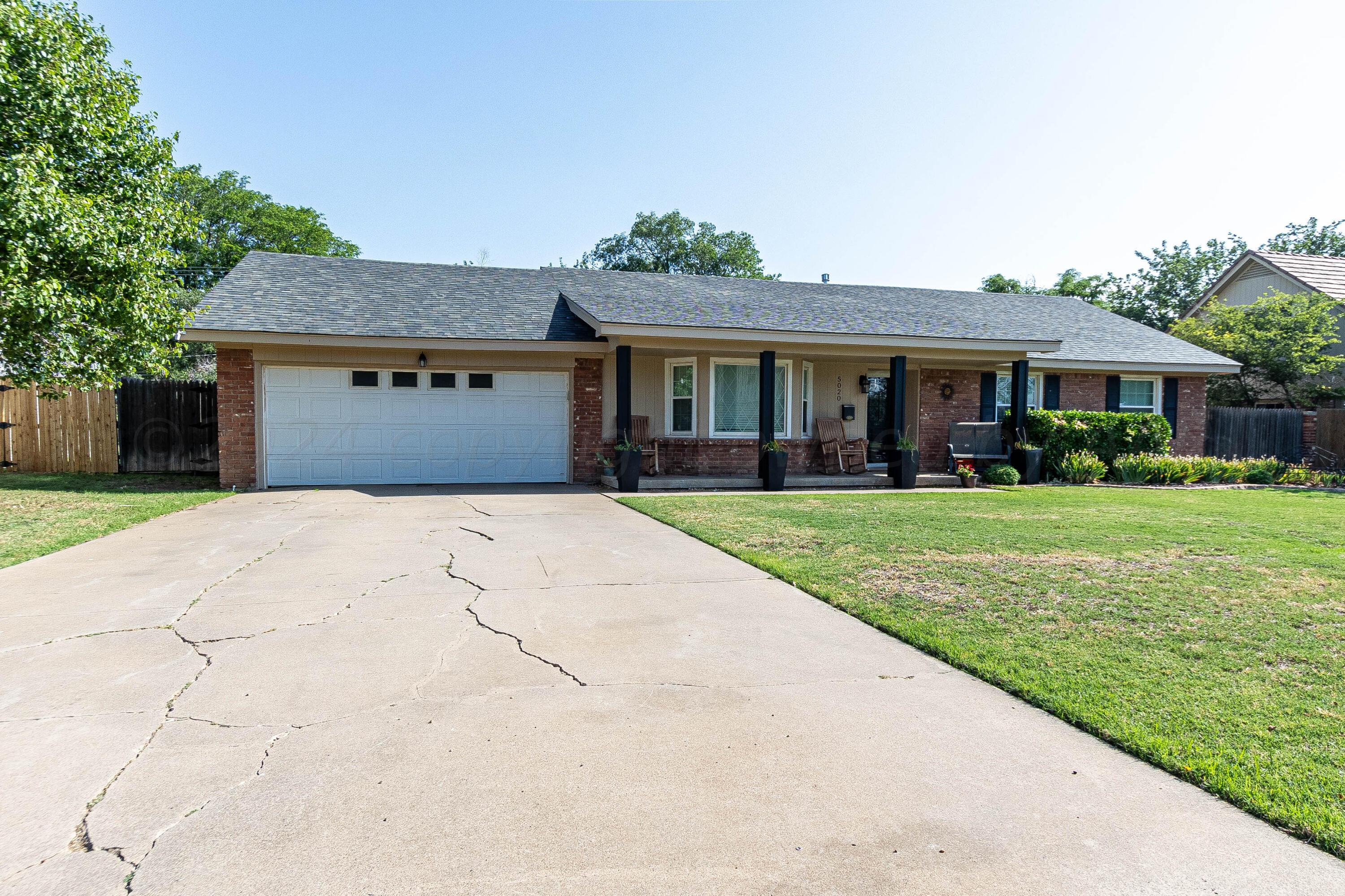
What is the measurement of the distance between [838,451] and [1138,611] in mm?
10097

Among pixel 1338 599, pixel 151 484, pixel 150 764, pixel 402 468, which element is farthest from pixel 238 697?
pixel 151 484

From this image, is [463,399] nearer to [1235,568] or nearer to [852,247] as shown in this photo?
[1235,568]

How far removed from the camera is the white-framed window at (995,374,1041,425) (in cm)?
1623

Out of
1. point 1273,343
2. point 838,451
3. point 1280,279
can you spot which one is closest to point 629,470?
point 838,451

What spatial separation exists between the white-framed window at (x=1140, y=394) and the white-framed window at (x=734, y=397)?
8424 millimetres

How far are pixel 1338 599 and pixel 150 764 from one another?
6.84m

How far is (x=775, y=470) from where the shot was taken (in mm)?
12758

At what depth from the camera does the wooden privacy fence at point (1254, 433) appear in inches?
662

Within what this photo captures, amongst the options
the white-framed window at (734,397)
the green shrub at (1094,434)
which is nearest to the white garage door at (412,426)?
the white-framed window at (734,397)

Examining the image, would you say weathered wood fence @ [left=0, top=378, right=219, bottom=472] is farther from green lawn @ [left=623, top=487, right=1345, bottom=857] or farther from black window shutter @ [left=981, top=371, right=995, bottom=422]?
black window shutter @ [left=981, top=371, right=995, bottom=422]

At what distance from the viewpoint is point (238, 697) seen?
11.0 feet

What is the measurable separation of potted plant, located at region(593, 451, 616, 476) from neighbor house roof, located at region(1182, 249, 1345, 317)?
21756 millimetres

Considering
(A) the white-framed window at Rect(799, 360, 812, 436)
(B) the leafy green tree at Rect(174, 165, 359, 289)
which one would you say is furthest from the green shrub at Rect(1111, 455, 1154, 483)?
(B) the leafy green tree at Rect(174, 165, 359, 289)

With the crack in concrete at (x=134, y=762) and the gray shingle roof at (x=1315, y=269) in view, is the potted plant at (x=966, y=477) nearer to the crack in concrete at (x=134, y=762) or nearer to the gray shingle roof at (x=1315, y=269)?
the crack in concrete at (x=134, y=762)
